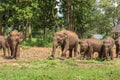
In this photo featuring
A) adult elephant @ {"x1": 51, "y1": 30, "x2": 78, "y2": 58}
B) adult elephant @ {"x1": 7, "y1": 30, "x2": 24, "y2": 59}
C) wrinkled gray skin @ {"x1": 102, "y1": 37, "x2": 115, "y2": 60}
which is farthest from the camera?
adult elephant @ {"x1": 51, "y1": 30, "x2": 78, "y2": 58}

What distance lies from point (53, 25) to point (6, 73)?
104 ft

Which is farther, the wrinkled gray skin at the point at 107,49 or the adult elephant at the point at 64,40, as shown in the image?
the adult elephant at the point at 64,40

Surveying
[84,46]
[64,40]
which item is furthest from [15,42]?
[84,46]

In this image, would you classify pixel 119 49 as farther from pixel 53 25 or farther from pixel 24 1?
pixel 53 25

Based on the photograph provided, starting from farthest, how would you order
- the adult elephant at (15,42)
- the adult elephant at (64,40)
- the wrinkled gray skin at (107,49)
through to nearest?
the adult elephant at (64,40), the wrinkled gray skin at (107,49), the adult elephant at (15,42)

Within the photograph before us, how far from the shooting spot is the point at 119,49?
72.8ft

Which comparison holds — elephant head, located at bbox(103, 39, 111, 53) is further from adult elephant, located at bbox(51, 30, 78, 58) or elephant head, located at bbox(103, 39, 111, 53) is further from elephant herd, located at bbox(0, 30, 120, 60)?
adult elephant, located at bbox(51, 30, 78, 58)

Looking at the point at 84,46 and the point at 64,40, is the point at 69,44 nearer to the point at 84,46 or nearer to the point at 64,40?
the point at 64,40

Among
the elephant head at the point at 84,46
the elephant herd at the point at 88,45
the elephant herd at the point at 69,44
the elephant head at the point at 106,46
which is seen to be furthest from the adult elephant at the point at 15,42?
the elephant head at the point at 106,46

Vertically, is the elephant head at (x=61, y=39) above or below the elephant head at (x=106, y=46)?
above

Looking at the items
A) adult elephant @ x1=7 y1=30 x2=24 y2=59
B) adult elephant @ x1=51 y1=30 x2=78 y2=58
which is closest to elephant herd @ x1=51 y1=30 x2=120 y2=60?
adult elephant @ x1=51 y1=30 x2=78 y2=58

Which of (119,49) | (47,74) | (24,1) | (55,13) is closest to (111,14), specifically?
(55,13)

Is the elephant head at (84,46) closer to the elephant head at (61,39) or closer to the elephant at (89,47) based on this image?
the elephant at (89,47)

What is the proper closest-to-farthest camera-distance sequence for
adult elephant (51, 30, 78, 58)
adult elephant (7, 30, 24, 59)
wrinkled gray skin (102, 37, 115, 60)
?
1. adult elephant (7, 30, 24, 59)
2. wrinkled gray skin (102, 37, 115, 60)
3. adult elephant (51, 30, 78, 58)
